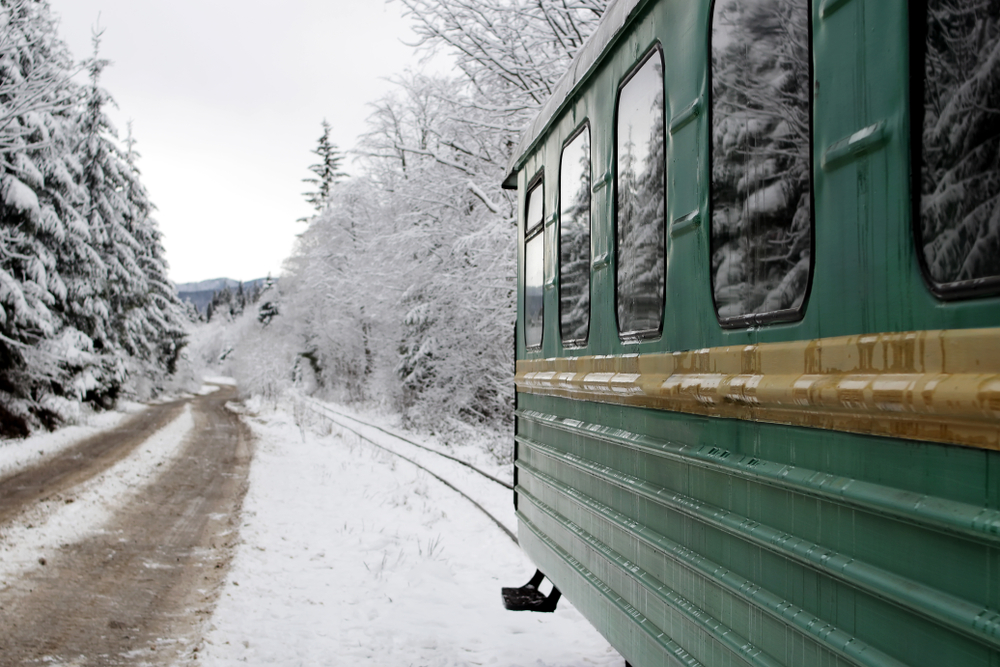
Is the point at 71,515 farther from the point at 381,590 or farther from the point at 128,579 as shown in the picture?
the point at 381,590

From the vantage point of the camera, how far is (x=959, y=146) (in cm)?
145

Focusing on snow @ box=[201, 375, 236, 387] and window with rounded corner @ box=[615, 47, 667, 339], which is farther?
snow @ box=[201, 375, 236, 387]

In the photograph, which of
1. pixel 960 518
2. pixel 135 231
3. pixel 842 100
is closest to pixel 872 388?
pixel 960 518

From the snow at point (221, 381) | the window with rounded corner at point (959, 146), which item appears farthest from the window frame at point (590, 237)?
the snow at point (221, 381)

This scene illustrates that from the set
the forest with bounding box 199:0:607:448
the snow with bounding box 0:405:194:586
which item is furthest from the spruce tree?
the snow with bounding box 0:405:194:586

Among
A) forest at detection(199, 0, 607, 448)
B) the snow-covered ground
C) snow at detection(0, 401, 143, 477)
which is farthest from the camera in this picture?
snow at detection(0, 401, 143, 477)

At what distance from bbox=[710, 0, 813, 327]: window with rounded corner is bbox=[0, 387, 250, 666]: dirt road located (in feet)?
15.2

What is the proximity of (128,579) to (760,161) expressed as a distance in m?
7.01

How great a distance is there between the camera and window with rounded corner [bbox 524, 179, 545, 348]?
4.88 metres

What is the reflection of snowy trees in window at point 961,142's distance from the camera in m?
1.38

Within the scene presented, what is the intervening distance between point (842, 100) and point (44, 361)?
2132cm

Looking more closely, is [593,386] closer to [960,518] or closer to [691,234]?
[691,234]

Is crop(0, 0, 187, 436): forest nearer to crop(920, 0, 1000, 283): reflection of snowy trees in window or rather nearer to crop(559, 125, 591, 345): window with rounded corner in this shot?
crop(559, 125, 591, 345): window with rounded corner

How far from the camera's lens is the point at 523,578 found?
723 centimetres
